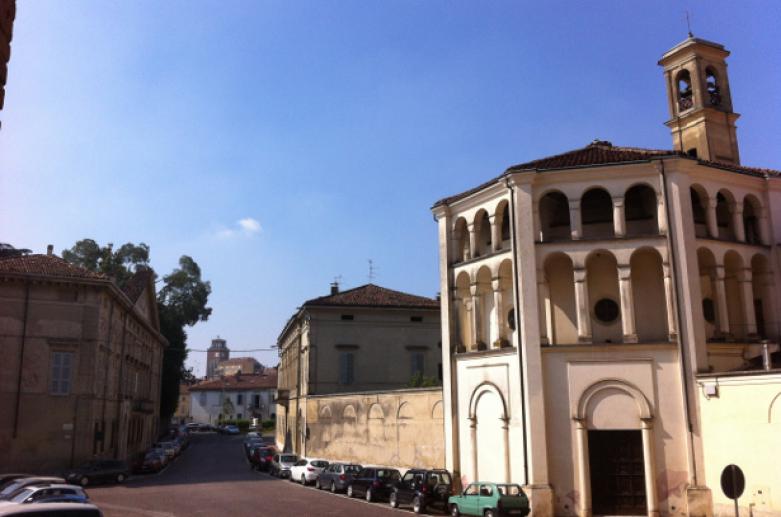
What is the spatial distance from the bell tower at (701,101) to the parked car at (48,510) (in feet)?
88.5

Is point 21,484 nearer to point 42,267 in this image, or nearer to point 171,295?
point 42,267

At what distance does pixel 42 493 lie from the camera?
721 inches

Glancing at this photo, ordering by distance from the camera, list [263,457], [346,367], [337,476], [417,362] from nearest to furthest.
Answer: [337,476] < [263,457] < [346,367] < [417,362]

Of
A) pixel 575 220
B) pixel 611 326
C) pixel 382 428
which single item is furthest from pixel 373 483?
pixel 575 220

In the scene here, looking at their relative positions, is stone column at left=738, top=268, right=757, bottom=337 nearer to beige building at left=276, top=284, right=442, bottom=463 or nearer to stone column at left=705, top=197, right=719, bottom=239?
stone column at left=705, top=197, right=719, bottom=239

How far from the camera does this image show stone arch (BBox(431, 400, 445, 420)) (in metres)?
27.9

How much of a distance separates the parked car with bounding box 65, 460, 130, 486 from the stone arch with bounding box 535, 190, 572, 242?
1026 inches

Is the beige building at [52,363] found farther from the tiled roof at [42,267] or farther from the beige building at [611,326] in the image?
the beige building at [611,326]

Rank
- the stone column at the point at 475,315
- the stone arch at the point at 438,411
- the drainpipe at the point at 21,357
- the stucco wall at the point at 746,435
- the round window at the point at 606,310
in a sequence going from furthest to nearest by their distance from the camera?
the drainpipe at the point at 21,357 < the stone arch at the point at 438,411 < the stone column at the point at 475,315 < the round window at the point at 606,310 < the stucco wall at the point at 746,435

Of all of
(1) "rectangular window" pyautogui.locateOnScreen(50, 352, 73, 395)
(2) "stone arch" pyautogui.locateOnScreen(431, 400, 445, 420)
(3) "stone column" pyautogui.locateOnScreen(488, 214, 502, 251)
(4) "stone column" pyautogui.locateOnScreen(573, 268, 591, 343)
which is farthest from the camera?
(1) "rectangular window" pyautogui.locateOnScreen(50, 352, 73, 395)

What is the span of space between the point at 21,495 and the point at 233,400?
105007 mm

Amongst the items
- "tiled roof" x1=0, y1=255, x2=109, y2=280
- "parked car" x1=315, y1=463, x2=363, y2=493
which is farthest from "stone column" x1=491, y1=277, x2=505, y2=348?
"tiled roof" x1=0, y1=255, x2=109, y2=280

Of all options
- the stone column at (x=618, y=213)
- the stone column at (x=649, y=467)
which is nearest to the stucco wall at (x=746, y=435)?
the stone column at (x=649, y=467)

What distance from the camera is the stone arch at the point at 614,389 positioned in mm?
21328
